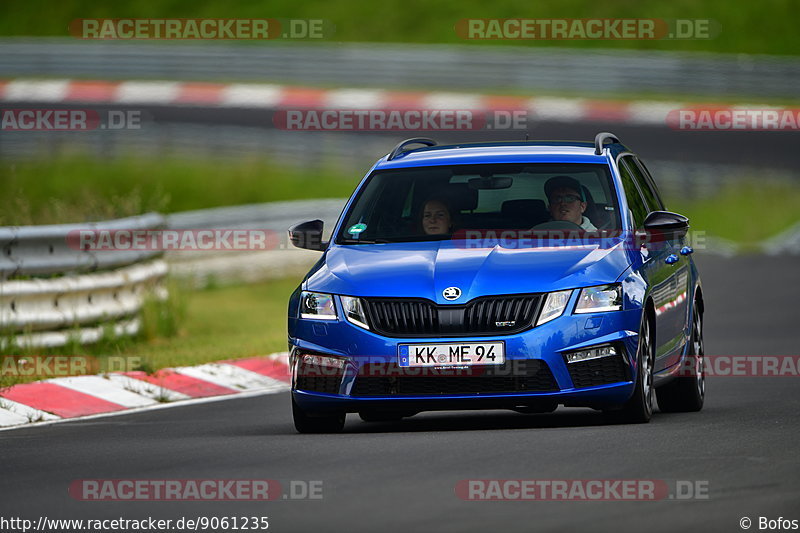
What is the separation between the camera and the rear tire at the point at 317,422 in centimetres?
1032

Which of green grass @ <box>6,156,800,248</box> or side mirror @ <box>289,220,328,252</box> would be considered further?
green grass @ <box>6,156,800,248</box>

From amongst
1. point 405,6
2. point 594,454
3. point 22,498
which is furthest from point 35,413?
point 405,6

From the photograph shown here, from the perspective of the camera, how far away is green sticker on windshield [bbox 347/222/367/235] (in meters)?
10.9

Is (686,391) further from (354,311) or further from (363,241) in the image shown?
(354,311)

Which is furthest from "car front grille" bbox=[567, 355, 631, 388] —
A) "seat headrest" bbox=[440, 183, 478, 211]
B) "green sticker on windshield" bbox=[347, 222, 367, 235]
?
"green sticker on windshield" bbox=[347, 222, 367, 235]

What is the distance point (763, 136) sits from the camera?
3616 cm

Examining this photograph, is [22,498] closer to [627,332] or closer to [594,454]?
[594,454]

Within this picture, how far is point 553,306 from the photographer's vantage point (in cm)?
971

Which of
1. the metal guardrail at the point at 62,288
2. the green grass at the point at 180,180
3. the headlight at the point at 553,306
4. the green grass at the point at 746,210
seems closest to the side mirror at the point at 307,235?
the headlight at the point at 553,306

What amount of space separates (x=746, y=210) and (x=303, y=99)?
40.1ft

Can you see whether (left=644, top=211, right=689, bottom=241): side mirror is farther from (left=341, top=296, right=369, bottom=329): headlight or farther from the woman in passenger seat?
(left=341, top=296, right=369, bottom=329): headlight

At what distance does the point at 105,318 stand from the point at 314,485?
7458 millimetres

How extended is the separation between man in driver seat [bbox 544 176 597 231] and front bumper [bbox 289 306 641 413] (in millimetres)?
994

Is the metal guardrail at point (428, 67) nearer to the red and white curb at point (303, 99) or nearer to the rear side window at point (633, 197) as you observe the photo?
the red and white curb at point (303, 99)
